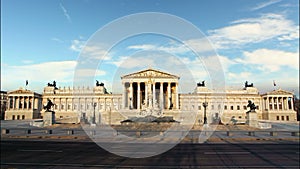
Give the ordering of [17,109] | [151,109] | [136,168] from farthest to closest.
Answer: [17,109]
[151,109]
[136,168]

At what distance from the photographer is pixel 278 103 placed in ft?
318

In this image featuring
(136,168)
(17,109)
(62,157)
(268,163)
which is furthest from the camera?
(17,109)

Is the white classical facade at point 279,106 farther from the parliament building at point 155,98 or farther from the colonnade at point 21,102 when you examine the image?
the colonnade at point 21,102

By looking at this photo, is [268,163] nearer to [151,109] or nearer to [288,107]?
[151,109]

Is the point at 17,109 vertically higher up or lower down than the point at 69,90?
lower down

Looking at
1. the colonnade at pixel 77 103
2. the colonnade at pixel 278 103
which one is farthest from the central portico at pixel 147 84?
the colonnade at pixel 278 103

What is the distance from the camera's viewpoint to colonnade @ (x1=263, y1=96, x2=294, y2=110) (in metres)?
94.2

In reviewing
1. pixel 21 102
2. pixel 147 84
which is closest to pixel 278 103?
pixel 147 84

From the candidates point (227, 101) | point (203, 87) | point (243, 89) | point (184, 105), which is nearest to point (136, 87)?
point (184, 105)

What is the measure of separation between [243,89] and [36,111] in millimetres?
95139

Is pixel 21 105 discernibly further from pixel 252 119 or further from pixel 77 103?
pixel 252 119

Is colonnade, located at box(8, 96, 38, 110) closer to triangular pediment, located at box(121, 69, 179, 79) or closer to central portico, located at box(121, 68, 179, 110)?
central portico, located at box(121, 68, 179, 110)

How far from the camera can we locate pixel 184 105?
96.4m

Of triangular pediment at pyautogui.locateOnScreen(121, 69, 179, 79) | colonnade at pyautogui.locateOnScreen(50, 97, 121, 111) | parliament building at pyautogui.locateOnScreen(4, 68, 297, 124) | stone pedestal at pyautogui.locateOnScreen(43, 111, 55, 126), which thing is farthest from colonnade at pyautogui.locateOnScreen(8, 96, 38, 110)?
stone pedestal at pyautogui.locateOnScreen(43, 111, 55, 126)
